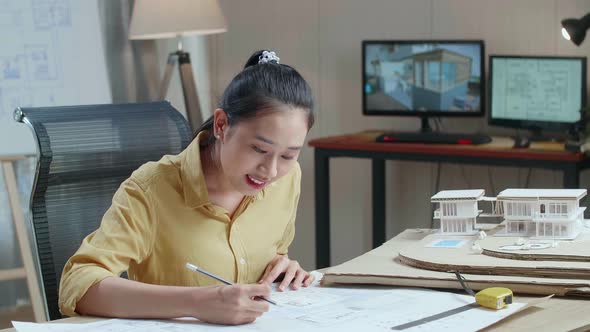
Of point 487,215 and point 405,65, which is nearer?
point 487,215

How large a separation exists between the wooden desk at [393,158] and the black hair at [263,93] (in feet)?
5.47

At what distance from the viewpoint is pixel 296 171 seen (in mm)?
1955

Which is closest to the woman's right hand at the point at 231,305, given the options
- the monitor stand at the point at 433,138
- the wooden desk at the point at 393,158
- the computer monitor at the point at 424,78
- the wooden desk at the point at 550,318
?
the wooden desk at the point at 550,318

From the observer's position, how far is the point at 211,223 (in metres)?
1.71

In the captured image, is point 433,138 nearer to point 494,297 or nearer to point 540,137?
point 540,137

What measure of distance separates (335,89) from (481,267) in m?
2.68

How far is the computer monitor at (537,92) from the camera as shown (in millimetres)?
3293

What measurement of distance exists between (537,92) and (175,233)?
208 centimetres

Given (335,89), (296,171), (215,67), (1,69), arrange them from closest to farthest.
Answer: (296,171) < (1,69) < (335,89) < (215,67)

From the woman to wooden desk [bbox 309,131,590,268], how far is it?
153 centimetres

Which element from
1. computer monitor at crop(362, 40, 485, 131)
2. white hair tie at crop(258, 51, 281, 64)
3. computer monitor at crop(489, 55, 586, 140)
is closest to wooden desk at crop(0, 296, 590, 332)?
white hair tie at crop(258, 51, 281, 64)

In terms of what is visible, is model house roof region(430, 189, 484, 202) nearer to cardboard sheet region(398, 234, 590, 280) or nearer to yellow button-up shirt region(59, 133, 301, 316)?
cardboard sheet region(398, 234, 590, 280)

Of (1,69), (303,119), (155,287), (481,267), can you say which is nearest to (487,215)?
(481,267)

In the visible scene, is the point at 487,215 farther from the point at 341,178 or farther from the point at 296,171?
the point at 341,178
